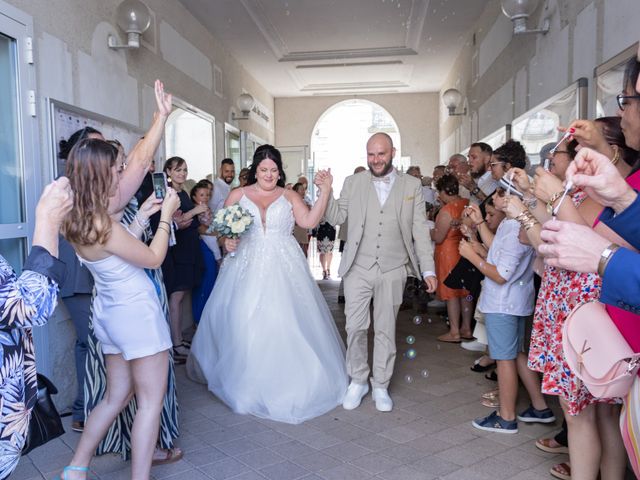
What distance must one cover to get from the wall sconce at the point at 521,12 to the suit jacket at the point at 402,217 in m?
2.60

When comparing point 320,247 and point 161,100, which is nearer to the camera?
point 161,100

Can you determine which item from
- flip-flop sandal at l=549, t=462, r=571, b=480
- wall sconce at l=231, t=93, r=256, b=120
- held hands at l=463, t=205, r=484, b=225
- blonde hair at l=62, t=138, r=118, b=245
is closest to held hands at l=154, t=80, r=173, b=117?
blonde hair at l=62, t=138, r=118, b=245

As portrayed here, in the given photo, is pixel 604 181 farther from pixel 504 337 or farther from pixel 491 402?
pixel 491 402

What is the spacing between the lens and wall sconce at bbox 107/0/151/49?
212 inches

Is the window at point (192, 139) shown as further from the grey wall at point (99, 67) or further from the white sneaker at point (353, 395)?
the white sneaker at point (353, 395)

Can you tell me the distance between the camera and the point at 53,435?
6.78 feet

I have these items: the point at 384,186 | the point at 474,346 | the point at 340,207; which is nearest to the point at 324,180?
the point at 340,207

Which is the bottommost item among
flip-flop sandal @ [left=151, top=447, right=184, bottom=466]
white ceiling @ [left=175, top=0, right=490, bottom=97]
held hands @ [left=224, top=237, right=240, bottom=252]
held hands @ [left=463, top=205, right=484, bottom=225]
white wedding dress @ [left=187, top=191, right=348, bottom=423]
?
flip-flop sandal @ [left=151, top=447, right=184, bottom=466]

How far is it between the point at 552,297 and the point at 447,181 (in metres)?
3.06

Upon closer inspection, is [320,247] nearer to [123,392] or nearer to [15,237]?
[15,237]

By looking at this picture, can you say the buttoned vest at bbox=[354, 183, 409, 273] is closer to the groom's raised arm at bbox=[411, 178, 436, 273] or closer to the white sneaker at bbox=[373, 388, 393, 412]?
the groom's raised arm at bbox=[411, 178, 436, 273]

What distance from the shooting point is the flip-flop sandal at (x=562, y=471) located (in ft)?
9.50

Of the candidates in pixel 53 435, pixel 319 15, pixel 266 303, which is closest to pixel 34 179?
pixel 266 303

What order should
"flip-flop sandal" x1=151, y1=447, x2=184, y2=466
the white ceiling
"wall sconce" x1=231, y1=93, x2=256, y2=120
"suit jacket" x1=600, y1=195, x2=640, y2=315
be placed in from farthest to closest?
1. "wall sconce" x1=231, y1=93, x2=256, y2=120
2. the white ceiling
3. "flip-flop sandal" x1=151, y1=447, x2=184, y2=466
4. "suit jacket" x1=600, y1=195, x2=640, y2=315
